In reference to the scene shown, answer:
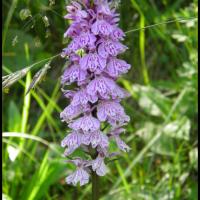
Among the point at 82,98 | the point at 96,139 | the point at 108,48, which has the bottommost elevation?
the point at 96,139

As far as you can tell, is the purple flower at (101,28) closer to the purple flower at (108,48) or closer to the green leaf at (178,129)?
the purple flower at (108,48)

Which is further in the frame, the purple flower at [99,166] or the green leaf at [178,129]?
the green leaf at [178,129]

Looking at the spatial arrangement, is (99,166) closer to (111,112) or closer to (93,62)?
(111,112)

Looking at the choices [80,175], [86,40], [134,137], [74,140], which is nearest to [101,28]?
[86,40]

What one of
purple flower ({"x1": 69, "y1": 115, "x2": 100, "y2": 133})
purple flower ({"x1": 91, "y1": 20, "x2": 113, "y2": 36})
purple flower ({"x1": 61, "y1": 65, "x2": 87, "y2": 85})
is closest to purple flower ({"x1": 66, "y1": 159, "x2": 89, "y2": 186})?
purple flower ({"x1": 69, "y1": 115, "x2": 100, "y2": 133})

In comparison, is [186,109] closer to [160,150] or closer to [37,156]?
[160,150]

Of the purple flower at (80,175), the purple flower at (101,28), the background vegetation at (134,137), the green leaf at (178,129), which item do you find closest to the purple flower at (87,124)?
the purple flower at (80,175)

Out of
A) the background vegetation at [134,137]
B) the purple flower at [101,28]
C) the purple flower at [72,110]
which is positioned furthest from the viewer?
the background vegetation at [134,137]

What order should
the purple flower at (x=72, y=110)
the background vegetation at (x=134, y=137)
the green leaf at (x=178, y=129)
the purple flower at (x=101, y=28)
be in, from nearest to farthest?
the purple flower at (x=101, y=28)
the purple flower at (x=72, y=110)
the background vegetation at (x=134, y=137)
the green leaf at (x=178, y=129)
